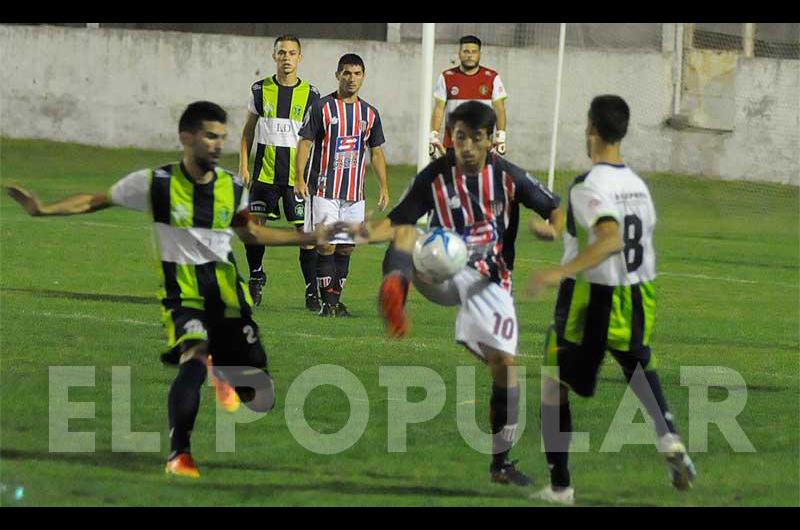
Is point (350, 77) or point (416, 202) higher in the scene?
point (350, 77)

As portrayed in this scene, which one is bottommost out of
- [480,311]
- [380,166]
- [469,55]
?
[480,311]

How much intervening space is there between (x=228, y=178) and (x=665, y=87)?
72.9ft

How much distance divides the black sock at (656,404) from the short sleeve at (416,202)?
4.50 ft

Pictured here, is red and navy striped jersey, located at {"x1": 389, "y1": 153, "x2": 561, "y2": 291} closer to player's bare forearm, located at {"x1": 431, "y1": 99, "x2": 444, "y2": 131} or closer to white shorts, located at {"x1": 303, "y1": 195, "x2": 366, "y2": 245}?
white shorts, located at {"x1": 303, "y1": 195, "x2": 366, "y2": 245}

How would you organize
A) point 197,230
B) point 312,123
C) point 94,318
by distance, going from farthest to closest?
point 312,123, point 94,318, point 197,230

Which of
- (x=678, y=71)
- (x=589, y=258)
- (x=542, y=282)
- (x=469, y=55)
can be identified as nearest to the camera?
(x=542, y=282)

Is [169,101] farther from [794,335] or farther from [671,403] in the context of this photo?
[671,403]

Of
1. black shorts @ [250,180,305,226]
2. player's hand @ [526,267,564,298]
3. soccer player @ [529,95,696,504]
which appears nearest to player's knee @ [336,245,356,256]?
black shorts @ [250,180,305,226]

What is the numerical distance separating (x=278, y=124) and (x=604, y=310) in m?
7.28

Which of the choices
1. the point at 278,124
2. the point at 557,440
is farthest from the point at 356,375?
the point at 278,124

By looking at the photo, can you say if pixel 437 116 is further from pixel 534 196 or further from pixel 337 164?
pixel 534 196

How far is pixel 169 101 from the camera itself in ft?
101

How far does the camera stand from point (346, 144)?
13.1 m

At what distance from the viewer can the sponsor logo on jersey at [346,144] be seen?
1309 centimetres
